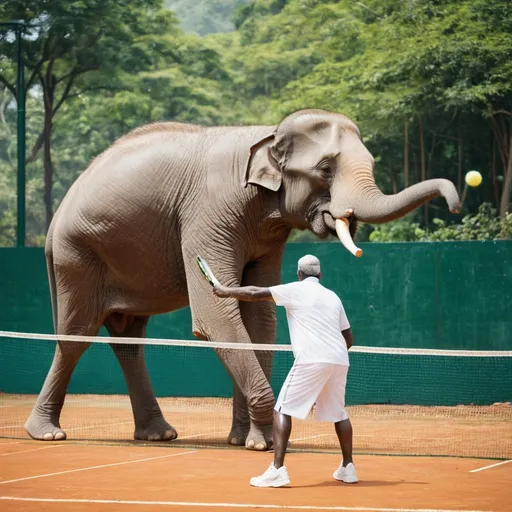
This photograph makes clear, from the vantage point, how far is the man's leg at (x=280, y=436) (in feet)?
30.6

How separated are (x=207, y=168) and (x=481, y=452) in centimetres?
412

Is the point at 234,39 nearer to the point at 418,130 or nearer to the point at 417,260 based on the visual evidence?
the point at 418,130

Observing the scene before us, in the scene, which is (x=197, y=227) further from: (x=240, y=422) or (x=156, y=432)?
(x=156, y=432)

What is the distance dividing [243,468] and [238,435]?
7.31ft

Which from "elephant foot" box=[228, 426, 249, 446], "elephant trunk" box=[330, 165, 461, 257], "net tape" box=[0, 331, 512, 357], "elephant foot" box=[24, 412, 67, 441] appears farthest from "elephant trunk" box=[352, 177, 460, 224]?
"elephant foot" box=[24, 412, 67, 441]

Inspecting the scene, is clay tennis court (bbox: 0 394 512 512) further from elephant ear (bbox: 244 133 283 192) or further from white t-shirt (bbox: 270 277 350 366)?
elephant ear (bbox: 244 133 283 192)

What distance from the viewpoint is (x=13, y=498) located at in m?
8.92

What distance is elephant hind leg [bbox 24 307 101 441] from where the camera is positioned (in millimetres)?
13695

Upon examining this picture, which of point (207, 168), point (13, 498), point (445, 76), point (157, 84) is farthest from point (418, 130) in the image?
point (13, 498)

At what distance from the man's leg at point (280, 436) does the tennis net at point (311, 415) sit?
2317mm

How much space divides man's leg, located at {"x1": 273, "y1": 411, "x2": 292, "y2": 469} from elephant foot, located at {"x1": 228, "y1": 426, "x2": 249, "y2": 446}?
11.1 feet

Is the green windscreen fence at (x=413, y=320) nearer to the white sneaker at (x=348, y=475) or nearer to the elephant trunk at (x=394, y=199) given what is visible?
the elephant trunk at (x=394, y=199)

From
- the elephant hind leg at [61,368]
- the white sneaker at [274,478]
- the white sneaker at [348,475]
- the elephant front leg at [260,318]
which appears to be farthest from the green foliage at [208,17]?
the white sneaker at [274,478]

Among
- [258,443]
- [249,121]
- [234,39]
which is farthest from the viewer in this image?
[234,39]
